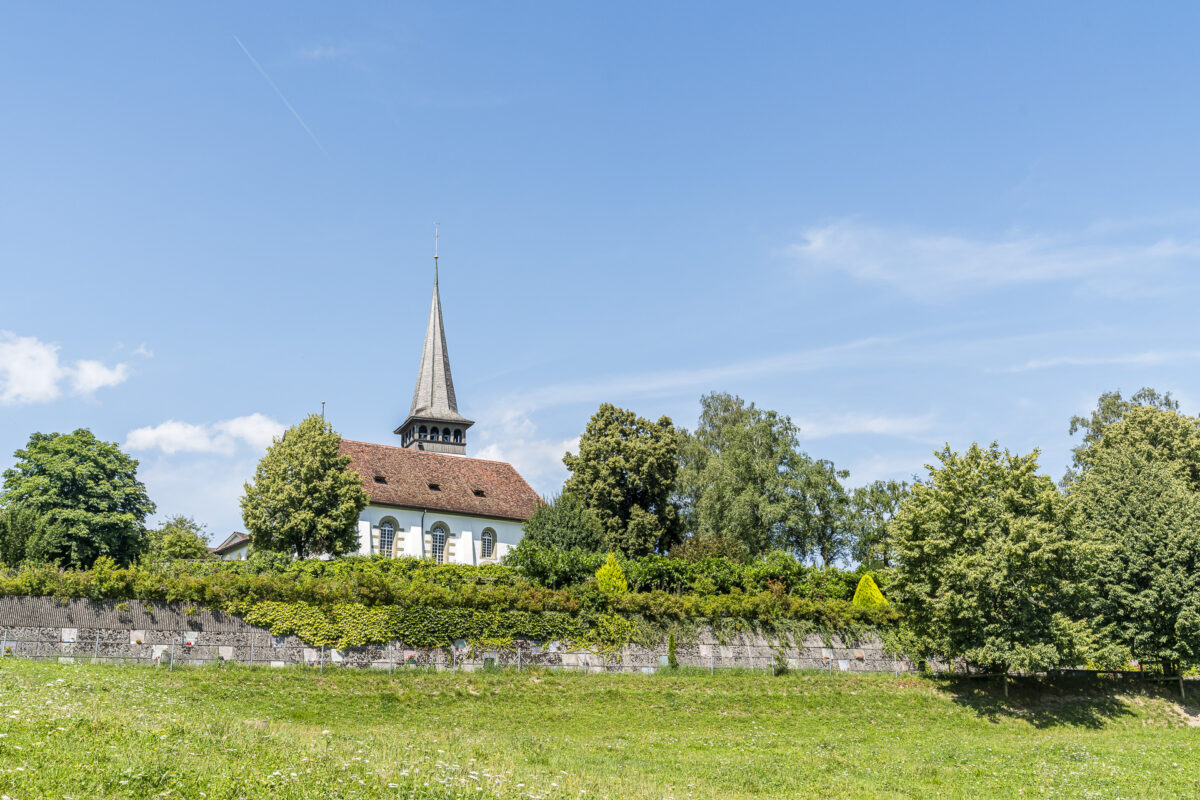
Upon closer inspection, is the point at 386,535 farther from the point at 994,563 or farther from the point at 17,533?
the point at 994,563

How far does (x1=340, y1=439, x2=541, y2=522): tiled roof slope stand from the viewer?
205 feet

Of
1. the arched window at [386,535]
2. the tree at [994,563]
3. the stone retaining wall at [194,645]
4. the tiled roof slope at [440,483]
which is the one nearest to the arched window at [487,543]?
the tiled roof slope at [440,483]

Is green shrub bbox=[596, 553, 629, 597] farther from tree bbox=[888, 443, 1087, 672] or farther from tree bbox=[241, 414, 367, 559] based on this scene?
tree bbox=[241, 414, 367, 559]

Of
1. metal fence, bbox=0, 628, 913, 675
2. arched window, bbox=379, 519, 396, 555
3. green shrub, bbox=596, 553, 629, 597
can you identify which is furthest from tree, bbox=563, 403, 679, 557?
metal fence, bbox=0, 628, 913, 675

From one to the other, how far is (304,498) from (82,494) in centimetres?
1545

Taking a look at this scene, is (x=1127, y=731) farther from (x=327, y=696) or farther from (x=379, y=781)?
(x=379, y=781)

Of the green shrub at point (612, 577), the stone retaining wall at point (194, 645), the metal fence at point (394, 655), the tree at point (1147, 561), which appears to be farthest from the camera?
the green shrub at point (612, 577)

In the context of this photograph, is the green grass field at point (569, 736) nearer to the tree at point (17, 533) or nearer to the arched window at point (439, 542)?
the tree at point (17, 533)

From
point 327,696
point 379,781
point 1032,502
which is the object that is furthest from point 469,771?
point 1032,502

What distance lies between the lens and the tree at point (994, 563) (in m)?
33.0

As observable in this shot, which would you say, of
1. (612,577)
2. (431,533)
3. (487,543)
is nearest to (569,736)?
(612,577)

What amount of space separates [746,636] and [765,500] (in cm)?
2352

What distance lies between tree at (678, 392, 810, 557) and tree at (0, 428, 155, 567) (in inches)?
1410

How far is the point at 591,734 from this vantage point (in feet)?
82.4
